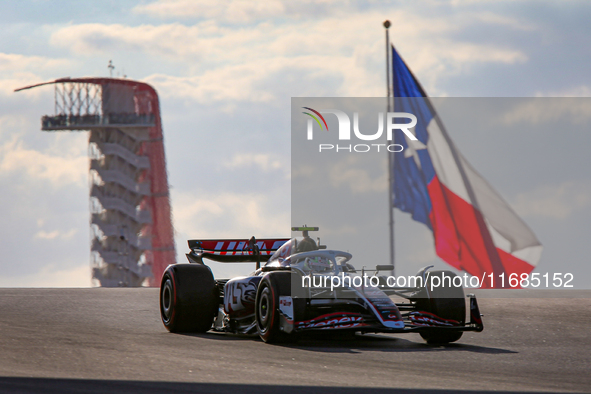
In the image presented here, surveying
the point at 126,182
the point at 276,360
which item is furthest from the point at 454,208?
the point at 126,182

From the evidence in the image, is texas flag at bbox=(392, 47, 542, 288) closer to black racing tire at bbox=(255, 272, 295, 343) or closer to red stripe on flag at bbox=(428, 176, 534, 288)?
red stripe on flag at bbox=(428, 176, 534, 288)

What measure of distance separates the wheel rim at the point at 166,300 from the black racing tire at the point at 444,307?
3.87m

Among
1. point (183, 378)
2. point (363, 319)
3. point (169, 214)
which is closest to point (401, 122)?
point (363, 319)

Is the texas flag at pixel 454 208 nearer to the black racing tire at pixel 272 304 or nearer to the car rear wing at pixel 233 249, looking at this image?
the car rear wing at pixel 233 249

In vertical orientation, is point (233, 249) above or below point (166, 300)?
above

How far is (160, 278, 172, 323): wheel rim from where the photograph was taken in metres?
12.2

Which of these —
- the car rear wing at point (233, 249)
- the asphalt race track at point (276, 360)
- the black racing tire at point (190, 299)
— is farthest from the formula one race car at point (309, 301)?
the car rear wing at point (233, 249)

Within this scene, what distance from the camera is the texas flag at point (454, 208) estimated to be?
19.1 metres

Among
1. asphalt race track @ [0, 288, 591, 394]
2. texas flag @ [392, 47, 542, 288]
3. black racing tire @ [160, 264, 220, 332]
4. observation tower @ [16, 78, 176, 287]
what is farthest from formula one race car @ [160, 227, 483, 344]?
observation tower @ [16, 78, 176, 287]

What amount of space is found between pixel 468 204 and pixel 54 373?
1427 centimetres

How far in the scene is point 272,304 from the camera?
1003cm

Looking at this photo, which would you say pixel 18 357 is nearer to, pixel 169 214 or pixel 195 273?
pixel 195 273

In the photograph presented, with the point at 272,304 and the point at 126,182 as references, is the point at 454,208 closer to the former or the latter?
the point at 272,304

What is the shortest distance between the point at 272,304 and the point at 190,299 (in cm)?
241
